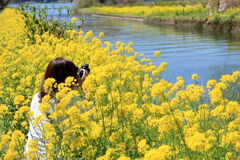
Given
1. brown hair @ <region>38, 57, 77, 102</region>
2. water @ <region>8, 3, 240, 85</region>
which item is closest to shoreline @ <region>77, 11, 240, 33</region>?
water @ <region>8, 3, 240, 85</region>

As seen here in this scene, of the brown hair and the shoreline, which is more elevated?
the brown hair

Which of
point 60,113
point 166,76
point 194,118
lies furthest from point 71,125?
point 166,76

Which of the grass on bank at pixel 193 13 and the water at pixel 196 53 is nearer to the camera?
the water at pixel 196 53

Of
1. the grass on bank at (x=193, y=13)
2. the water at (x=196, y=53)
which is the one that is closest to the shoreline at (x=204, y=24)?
the grass on bank at (x=193, y=13)

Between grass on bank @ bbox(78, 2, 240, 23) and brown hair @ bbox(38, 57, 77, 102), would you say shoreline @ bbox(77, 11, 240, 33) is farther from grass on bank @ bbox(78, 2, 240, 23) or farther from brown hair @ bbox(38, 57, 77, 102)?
brown hair @ bbox(38, 57, 77, 102)

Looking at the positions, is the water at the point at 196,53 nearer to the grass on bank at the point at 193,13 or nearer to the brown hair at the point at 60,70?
the grass on bank at the point at 193,13

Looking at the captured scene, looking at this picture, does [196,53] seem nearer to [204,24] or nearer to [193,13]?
[204,24]

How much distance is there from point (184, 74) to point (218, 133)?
6225mm

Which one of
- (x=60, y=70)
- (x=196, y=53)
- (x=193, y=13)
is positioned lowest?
(x=196, y=53)

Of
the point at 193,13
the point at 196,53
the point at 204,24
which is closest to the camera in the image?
the point at 196,53

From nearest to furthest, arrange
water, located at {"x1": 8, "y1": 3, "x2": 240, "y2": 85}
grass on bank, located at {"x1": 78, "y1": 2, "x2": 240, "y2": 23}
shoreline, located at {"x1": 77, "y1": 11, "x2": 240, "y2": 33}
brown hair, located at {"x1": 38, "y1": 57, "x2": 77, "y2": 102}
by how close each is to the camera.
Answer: brown hair, located at {"x1": 38, "y1": 57, "x2": 77, "y2": 102}, water, located at {"x1": 8, "y1": 3, "x2": 240, "y2": 85}, shoreline, located at {"x1": 77, "y1": 11, "x2": 240, "y2": 33}, grass on bank, located at {"x1": 78, "y1": 2, "x2": 240, "y2": 23}

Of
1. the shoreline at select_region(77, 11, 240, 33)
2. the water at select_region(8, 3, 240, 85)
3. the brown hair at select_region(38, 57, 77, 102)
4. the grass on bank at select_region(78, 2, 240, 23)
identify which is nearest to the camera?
the brown hair at select_region(38, 57, 77, 102)

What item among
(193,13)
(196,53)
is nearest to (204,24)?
(193,13)

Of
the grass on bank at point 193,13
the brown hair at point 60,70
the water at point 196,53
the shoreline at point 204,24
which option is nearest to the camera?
the brown hair at point 60,70
